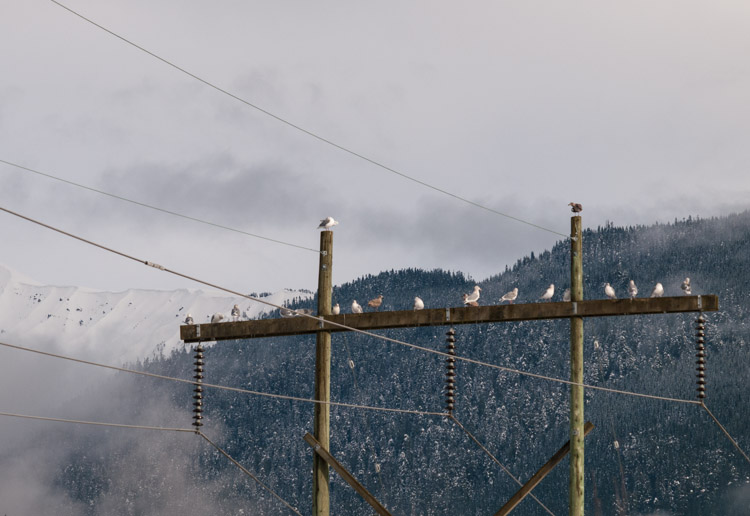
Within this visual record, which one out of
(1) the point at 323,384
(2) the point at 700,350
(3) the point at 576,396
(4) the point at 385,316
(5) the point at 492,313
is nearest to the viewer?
(1) the point at 323,384

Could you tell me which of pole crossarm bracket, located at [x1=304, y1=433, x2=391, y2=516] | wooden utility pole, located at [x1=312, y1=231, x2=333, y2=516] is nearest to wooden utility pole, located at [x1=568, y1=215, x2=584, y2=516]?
pole crossarm bracket, located at [x1=304, y1=433, x2=391, y2=516]

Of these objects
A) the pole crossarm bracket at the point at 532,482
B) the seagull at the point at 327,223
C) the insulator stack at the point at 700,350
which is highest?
the seagull at the point at 327,223

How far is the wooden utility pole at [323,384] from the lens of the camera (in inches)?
794

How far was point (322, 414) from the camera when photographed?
20.4 meters

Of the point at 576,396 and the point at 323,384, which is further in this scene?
the point at 576,396

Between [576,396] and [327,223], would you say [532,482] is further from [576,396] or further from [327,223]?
[327,223]

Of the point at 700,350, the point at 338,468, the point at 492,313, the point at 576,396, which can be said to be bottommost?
the point at 338,468

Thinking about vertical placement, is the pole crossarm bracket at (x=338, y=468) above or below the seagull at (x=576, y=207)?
below

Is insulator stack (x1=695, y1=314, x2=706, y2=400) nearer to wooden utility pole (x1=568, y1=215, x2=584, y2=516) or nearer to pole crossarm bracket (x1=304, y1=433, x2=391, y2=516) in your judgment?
wooden utility pole (x1=568, y1=215, x2=584, y2=516)

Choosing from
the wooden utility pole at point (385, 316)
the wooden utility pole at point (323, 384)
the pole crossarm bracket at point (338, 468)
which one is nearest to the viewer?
the pole crossarm bracket at point (338, 468)

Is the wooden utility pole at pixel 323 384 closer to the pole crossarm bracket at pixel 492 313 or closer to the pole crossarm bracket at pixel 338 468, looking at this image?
the pole crossarm bracket at pixel 338 468

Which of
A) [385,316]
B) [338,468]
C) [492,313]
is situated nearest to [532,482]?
[492,313]

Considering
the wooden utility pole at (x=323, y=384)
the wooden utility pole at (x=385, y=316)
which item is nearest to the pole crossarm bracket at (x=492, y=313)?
the wooden utility pole at (x=385, y=316)

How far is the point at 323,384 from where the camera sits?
20.4m
